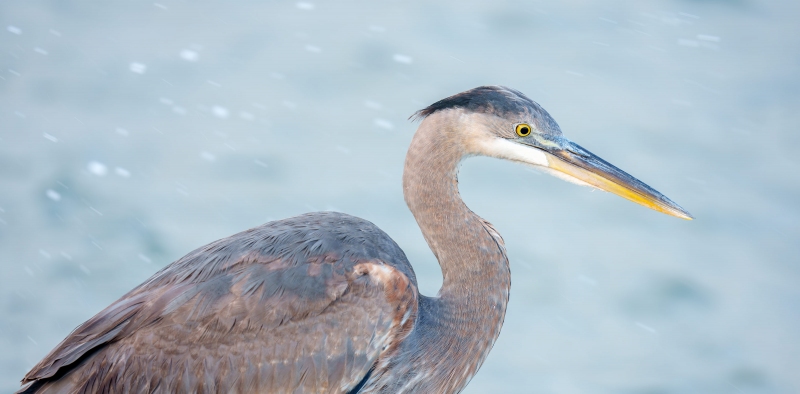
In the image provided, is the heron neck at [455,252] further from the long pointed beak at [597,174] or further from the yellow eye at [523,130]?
the long pointed beak at [597,174]

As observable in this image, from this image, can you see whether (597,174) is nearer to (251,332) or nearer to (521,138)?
(521,138)

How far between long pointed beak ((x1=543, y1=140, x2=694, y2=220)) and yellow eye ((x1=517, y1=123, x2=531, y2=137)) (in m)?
0.10

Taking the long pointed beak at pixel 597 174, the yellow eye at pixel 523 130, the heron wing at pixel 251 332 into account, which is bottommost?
the heron wing at pixel 251 332

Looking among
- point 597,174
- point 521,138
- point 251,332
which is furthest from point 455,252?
point 251,332

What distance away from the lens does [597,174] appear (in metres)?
3.27

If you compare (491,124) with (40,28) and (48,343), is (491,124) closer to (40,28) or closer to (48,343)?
(48,343)

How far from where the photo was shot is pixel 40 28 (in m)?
10.3

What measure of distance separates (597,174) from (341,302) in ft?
3.79

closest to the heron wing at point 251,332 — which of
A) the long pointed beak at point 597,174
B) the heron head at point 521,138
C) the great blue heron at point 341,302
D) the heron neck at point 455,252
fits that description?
the great blue heron at point 341,302

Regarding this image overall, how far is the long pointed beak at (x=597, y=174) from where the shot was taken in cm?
324

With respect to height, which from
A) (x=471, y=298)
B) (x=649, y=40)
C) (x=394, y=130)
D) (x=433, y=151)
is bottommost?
(x=394, y=130)

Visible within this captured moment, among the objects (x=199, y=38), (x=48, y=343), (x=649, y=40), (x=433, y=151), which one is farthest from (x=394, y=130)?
(x=433, y=151)

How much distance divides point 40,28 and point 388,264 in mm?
8870

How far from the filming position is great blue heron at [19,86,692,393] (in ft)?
9.37
